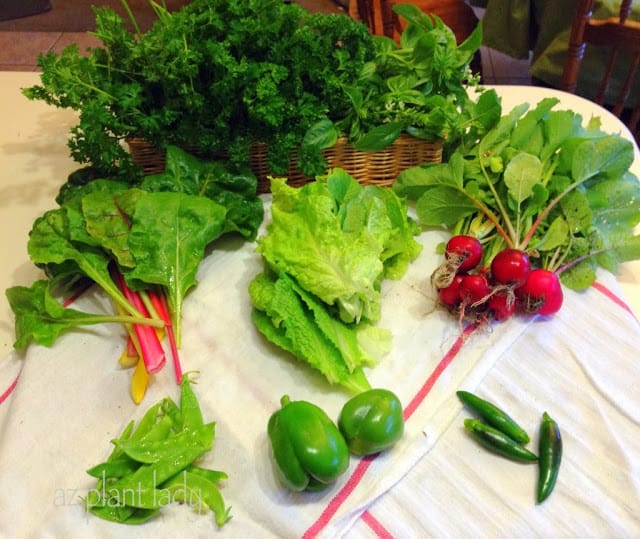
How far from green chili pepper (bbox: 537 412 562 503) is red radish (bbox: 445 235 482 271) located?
27 centimetres

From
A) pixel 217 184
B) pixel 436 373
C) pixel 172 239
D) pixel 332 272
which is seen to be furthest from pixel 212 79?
pixel 436 373

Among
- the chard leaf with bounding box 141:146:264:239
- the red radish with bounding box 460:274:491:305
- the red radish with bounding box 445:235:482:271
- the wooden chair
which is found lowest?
the red radish with bounding box 460:274:491:305

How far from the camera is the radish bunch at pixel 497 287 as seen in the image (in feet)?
2.81

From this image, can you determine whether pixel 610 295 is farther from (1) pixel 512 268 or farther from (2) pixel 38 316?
(2) pixel 38 316

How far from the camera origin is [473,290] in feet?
2.80

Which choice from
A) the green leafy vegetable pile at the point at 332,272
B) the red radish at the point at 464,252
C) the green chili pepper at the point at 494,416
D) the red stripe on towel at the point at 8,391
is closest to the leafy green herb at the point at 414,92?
the green leafy vegetable pile at the point at 332,272

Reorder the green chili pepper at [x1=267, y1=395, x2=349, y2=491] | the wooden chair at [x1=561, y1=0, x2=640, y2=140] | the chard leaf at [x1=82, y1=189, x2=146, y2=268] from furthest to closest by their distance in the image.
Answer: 1. the wooden chair at [x1=561, y1=0, x2=640, y2=140]
2. the chard leaf at [x1=82, y1=189, x2=146, y2=268]
3. the green chili pepper at [x1=267, y1=395, x2=349, y2=491]

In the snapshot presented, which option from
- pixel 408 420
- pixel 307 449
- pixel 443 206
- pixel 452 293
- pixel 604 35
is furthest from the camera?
pixel 604 35

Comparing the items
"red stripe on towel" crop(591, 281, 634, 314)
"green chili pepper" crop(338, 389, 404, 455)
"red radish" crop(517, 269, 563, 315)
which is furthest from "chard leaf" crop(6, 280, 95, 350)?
"red stripe on towel" crop(591, 281, 634, 314)

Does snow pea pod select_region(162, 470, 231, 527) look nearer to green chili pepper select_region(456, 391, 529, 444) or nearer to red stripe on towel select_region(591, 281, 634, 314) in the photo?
green chili pepper select_region(456, 391, 529, 444)

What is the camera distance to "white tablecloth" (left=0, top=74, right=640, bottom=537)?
68cm

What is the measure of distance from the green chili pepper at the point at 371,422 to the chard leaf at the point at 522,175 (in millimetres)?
468

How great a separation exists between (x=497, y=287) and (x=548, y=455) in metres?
0.26

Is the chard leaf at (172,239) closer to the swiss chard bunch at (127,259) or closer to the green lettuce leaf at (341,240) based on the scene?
the swiss chard bunch at (127,259)
